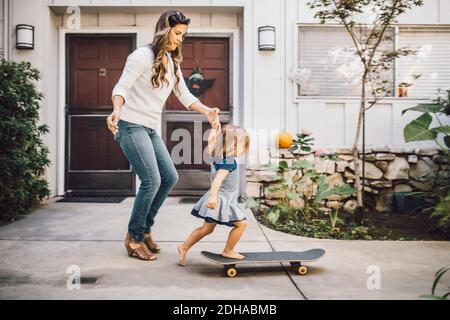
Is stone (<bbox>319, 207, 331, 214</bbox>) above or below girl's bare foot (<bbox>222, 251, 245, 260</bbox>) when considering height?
above

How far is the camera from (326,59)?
18.9 ft

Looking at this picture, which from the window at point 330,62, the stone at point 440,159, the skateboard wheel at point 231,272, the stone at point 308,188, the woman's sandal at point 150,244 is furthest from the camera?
the window at point 330,62

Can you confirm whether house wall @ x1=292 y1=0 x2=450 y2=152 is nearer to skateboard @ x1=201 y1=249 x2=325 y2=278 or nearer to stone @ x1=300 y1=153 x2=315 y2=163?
stone @ x1=300 y1=153 x2=315 y2=163

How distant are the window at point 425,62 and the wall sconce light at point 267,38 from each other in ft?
5.62

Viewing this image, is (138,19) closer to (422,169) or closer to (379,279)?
(422,169)

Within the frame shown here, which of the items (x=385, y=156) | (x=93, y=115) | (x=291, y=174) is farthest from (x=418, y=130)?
(x=93, y=115)

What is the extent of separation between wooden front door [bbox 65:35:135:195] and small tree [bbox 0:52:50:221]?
112cm

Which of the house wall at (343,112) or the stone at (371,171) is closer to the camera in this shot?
the stone at (371,171)

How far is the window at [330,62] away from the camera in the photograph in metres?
5.74

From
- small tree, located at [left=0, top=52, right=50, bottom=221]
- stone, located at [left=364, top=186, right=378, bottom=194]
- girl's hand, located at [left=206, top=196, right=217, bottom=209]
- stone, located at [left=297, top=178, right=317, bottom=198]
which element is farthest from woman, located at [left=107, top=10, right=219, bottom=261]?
stone, located at [left=364, top=186, right=378, bottom=194]

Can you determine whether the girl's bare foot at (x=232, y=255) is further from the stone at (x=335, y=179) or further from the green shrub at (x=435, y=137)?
the stone at (x=335, y=179)

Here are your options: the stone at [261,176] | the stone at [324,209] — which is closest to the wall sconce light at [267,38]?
the stone at [261,176]

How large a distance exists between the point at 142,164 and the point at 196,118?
3.10 metres

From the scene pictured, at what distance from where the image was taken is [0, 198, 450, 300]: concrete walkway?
2.49 m
